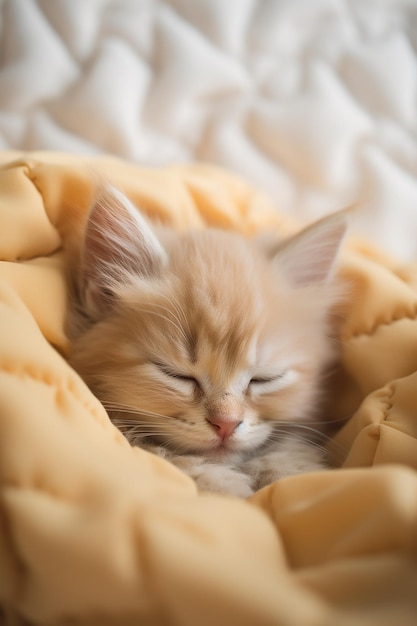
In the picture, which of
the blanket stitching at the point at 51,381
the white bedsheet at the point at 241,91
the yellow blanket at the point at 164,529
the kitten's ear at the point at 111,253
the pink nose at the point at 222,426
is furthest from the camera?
the white bedsheet at the point at 241,91

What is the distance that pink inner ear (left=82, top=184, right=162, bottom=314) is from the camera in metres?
1.07

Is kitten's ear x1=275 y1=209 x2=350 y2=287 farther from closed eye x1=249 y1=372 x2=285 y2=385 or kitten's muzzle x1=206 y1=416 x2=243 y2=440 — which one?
kitten's muzzle x1=206 y1=416 x2=243 y2=440

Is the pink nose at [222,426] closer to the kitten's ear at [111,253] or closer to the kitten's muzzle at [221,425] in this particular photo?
the kitten's muzzle at [221,425]

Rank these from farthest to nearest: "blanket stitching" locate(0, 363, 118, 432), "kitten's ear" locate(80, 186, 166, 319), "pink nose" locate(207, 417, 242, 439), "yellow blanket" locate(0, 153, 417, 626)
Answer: "kitten's ear" locate(80, 186, 166, 319), "pink nose" locate(207, 417, 242, 439), "blanket stitching" locate(0, 363, 118, 432), "yellow blanket" locate(0, 153, 417, 626)

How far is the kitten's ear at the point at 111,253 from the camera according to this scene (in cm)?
107

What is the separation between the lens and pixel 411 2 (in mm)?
1682

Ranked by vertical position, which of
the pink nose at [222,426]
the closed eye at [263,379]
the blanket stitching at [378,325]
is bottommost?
the pink nose at [222,426]

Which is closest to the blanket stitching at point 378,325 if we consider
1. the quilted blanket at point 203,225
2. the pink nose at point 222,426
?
the quilted blanket at point 203,225

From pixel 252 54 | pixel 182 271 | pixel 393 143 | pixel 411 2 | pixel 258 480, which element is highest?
pixel 411 2

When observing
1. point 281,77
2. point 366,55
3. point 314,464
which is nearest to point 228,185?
point 281,77

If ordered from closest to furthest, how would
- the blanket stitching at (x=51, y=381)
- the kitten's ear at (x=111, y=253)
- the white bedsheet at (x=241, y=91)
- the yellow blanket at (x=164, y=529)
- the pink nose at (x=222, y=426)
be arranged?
the yellow blanket at (x=164, y=529), the blanket stitching at (x=51, y=381), the pink nose at (x=222, y=426), the kitten's ear at (x=111, y=253), the white bedsheet at (x=241, y=91)

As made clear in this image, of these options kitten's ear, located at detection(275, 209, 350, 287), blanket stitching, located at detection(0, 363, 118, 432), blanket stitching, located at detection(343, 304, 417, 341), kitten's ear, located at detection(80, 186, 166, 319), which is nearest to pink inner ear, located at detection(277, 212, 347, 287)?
kitten's ear, located at detection(275, 209, 350, 287)

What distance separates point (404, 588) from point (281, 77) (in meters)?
1.41

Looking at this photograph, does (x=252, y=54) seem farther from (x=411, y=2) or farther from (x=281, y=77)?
(x=411, y=2)
